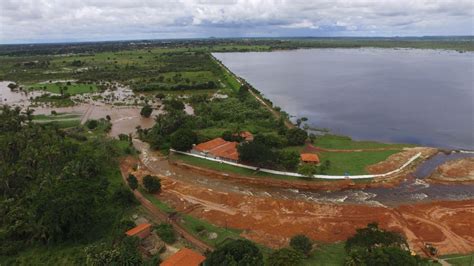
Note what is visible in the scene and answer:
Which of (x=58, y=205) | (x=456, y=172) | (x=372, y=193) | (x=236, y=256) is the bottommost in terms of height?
(x=372, y=193)

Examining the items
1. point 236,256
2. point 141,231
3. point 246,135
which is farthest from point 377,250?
point 246,135

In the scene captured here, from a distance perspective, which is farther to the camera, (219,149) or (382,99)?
(382,99)

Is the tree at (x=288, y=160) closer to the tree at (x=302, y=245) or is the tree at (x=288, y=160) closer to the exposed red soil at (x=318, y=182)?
the exposed red soil at (x=318, y=182)

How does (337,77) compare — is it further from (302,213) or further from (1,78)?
(1,78)

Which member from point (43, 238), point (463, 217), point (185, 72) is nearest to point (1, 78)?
point (185, 72)

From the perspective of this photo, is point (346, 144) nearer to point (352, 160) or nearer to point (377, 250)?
point (352, 160)

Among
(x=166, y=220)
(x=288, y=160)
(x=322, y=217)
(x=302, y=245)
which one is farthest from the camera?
(x=288, y=160)

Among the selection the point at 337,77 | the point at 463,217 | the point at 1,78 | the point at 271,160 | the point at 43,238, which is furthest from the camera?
the point at 337,77

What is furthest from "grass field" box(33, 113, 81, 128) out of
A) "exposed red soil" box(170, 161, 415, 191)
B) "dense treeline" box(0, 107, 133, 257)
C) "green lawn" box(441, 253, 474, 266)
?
"green lawn" box(441, 253, 474, 266)
